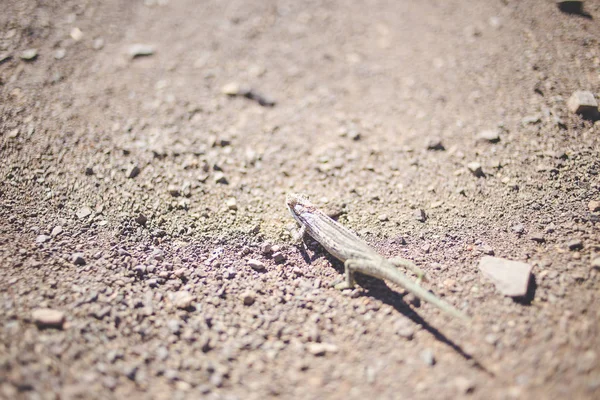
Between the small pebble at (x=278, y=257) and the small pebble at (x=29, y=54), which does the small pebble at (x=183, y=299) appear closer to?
the small pebble at (x=278, y=257)

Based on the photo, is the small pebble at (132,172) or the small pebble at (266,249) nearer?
the small pebble at (266,249)

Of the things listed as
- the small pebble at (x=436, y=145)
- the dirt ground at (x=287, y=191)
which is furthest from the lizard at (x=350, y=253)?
the small pebble at (x=436, y=145)

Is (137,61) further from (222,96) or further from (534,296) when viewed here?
(534,296)

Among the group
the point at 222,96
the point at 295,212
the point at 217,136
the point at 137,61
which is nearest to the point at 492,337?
the point at 295,212

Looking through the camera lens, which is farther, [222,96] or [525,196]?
[222,96]

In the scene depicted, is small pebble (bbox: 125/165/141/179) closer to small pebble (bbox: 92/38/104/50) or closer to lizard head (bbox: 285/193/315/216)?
lizard head (bbox: 285/193/315/216)

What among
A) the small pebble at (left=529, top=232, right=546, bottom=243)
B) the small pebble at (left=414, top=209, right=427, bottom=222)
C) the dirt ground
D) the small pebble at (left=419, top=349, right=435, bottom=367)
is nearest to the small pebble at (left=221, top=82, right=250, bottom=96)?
the dirt ground

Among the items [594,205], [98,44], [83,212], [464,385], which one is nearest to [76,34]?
[98,44]
